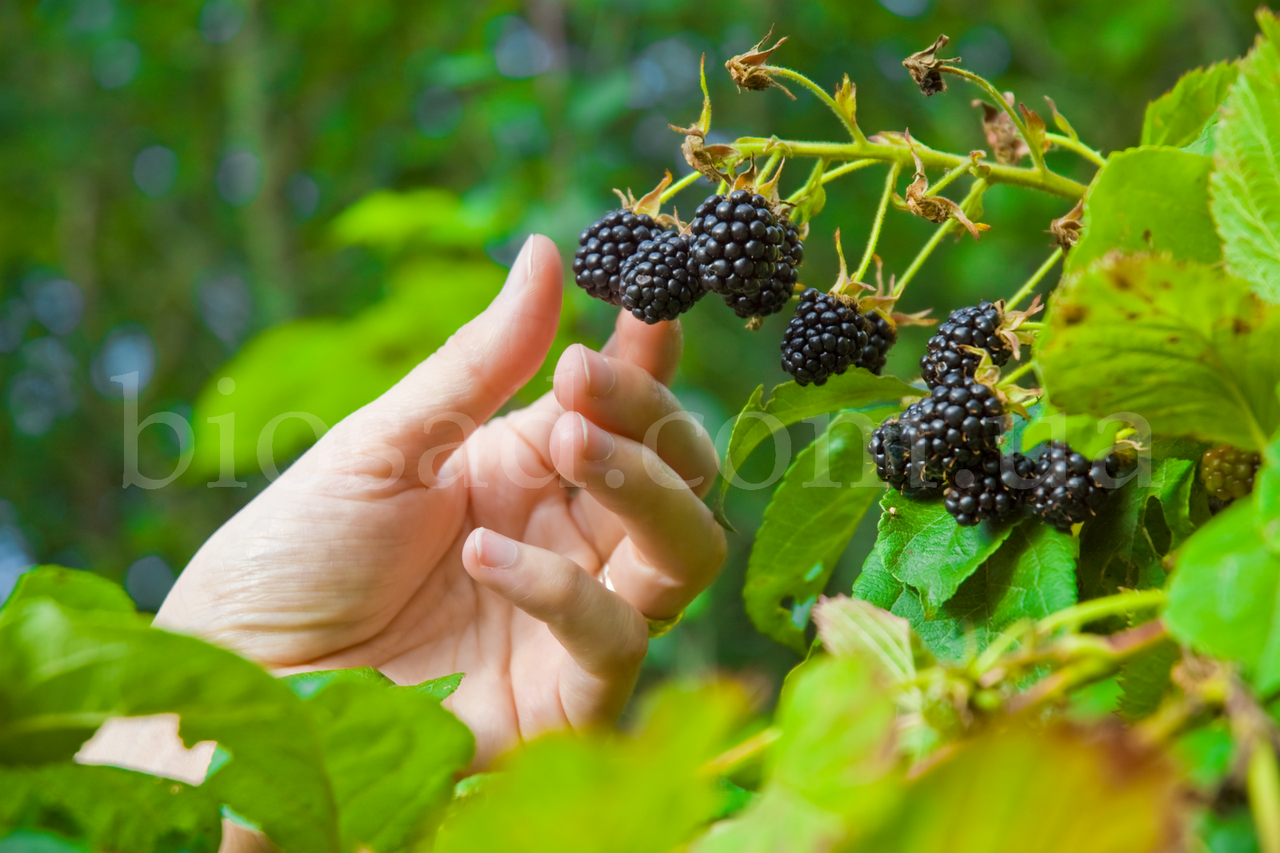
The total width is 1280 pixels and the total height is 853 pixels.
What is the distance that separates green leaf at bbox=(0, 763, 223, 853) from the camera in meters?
0.21

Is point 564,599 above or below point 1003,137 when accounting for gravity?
below

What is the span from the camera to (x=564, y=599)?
1.84ft

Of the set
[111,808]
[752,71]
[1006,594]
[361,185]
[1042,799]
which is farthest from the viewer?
[361,185]

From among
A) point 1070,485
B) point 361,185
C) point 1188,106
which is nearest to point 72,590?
point 1070,485

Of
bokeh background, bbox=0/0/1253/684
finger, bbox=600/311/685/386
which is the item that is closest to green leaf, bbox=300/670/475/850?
finger, bbox=600/311/685/386

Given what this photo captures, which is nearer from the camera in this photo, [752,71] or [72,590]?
[72,590]

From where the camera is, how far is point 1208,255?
10.2 inches

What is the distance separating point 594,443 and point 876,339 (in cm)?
18

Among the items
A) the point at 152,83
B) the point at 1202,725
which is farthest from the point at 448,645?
the point at 152,83

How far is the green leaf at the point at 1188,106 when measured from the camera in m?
0.39

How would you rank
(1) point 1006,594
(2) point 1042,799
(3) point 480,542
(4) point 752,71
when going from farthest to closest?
(3) point 480,542, (4) point 752,71, (1) point 1006,594, (2) point 1042,799

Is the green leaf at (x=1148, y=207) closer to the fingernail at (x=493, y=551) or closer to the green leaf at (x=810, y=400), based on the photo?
the green leaf at (x=810, y=400)

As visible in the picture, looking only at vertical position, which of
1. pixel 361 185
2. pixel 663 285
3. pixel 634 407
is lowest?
pixel 361 185

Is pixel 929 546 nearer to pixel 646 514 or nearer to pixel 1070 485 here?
pixel 1070 485
